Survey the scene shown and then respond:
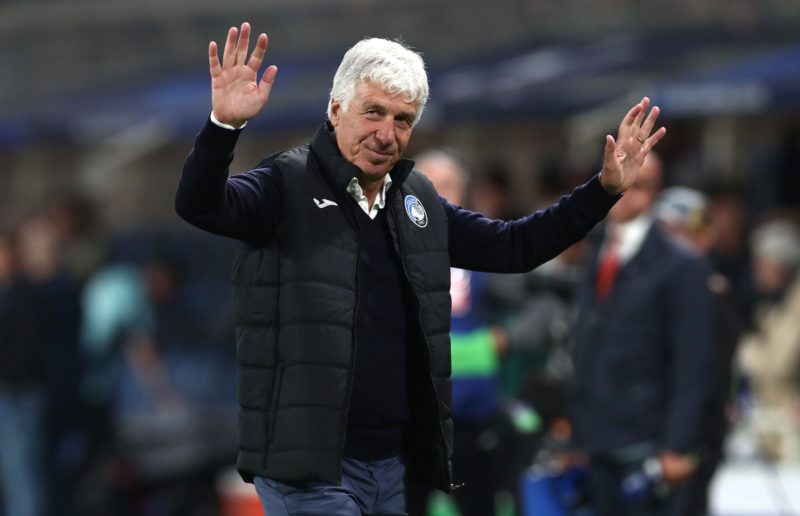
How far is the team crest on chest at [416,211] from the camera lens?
16.8ft

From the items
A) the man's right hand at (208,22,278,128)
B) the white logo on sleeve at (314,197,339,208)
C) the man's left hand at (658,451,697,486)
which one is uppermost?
the man's right hand at (208,22,278,128)

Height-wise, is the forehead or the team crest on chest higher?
the forehead

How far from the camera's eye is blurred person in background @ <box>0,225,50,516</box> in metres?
12.2

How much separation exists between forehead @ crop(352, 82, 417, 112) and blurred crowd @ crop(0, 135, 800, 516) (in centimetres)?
280

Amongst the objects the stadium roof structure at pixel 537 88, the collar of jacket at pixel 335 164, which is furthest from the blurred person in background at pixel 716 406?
the stadium roof structure at pixel 537 88

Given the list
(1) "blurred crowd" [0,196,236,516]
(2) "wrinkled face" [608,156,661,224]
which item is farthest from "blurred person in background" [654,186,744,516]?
(1) "blurred crowd" [0,196,236,516]

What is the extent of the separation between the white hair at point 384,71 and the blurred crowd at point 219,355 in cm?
278

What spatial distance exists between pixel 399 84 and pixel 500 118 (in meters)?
7.74

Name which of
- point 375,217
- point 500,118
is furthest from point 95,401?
point 375,217

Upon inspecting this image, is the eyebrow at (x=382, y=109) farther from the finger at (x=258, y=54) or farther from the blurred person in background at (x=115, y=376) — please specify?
the blurred person in background at (x=115, y=376)

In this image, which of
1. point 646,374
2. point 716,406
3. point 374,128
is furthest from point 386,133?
point 716,406

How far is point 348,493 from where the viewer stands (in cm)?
491

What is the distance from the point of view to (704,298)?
23.2ft

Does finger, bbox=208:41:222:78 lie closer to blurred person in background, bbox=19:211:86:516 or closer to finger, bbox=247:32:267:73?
finger, bbox=247:32:267:73
